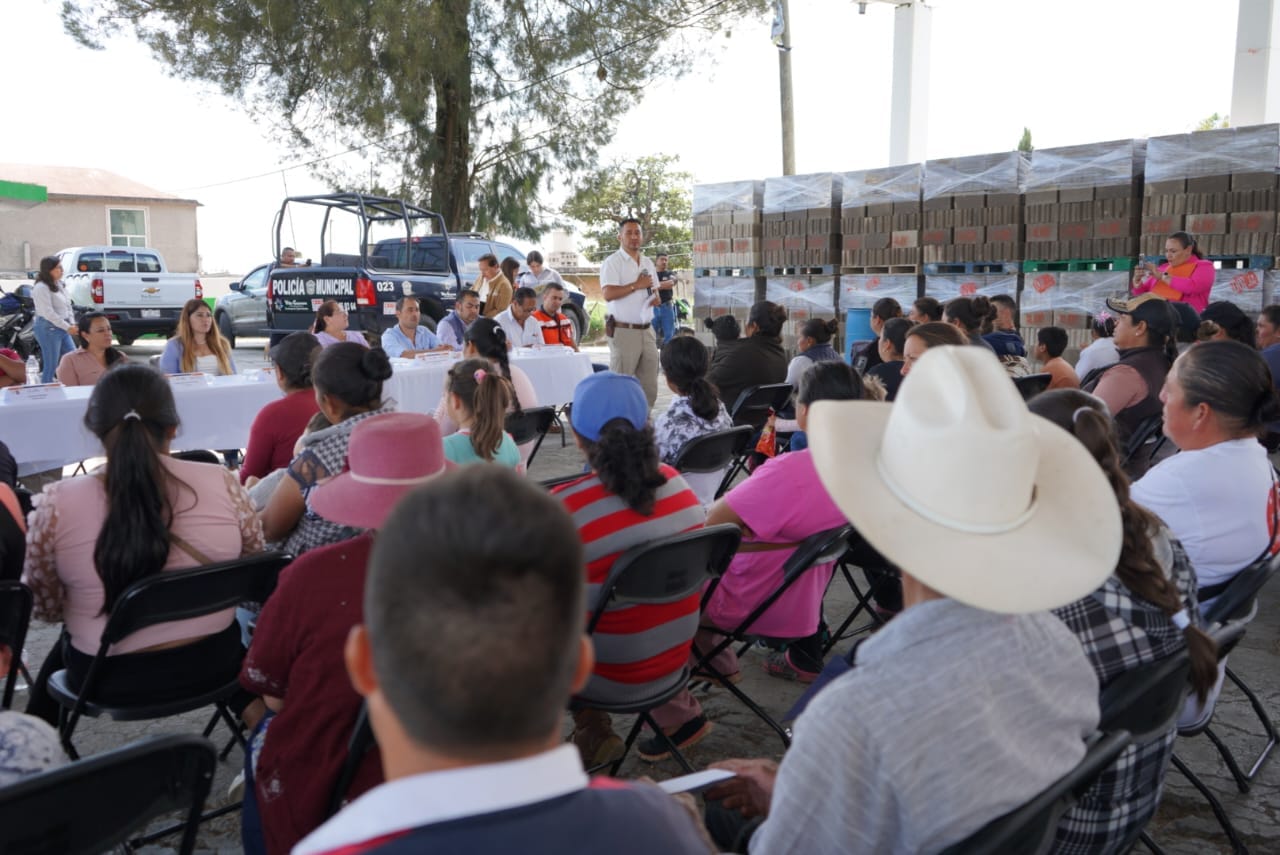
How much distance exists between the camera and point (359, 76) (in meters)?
15.4

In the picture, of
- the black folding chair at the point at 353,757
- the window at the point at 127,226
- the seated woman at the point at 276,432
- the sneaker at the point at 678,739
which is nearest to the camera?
the black folding chair at the point at 353,757

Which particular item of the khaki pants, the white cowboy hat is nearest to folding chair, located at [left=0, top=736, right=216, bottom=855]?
the white cowboy hat

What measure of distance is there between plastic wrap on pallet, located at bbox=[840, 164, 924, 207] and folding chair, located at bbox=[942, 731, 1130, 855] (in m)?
10.4

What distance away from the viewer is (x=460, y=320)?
8.66 metres

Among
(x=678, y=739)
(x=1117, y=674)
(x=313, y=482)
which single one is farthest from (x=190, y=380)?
(x=1117, y=674)

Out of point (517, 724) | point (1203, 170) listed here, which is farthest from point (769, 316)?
point (517, 724)

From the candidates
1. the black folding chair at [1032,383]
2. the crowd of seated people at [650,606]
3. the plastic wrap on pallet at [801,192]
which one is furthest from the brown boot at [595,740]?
the plastic wrap on pallet at [801,192]

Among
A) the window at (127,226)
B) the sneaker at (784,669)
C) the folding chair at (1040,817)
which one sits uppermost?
the window at (127,226)

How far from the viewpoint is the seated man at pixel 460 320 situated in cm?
853

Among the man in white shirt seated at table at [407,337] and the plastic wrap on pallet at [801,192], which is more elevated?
the plastic wrap on pallet at [801,192]

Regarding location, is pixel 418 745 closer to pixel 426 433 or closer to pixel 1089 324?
pixel 426 433

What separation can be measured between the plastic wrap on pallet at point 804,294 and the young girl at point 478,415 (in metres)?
8.88

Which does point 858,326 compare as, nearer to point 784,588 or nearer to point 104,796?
point 784,588

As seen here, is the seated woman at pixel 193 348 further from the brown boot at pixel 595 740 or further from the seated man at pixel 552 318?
the brown boot at pixel 595 740
